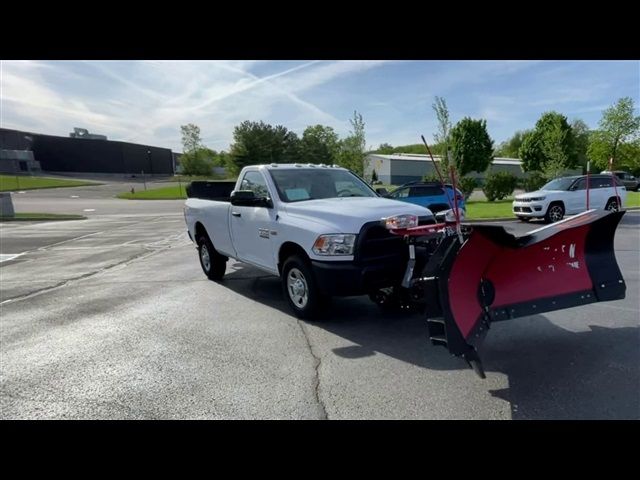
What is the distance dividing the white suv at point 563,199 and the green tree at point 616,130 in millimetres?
20302

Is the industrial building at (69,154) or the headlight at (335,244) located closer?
the headlight at (335,244)

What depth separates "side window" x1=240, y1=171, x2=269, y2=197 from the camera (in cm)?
549

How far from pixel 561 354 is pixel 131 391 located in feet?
13.6

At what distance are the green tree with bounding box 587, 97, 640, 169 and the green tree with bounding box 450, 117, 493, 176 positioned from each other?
42.1ft

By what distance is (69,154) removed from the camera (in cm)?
7925

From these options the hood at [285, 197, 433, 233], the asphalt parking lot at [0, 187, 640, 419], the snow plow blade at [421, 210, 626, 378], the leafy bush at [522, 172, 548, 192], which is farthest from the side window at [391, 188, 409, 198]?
the leafy bush at [522, 172, 548, 192]

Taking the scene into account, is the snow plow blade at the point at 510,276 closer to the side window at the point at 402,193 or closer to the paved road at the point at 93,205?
the side window at the point at 402,193

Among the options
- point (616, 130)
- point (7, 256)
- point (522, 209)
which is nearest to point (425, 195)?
point (522, 209)

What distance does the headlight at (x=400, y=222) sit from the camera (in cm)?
400

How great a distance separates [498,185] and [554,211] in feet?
38.0

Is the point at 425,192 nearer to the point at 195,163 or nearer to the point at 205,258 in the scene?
the point at 205,258

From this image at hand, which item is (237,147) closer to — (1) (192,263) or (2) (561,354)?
(1) (192,263)

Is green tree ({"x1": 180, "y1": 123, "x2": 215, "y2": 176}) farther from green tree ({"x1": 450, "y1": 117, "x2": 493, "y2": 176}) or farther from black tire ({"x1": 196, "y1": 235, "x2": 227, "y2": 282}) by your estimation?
black tire ({"x1": 196, "y1": 235, "x2": 227, "y2": 282})

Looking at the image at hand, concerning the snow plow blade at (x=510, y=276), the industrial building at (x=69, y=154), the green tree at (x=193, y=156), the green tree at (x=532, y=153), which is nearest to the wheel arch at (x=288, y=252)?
the snow plow blade at (x=510, y=276)
